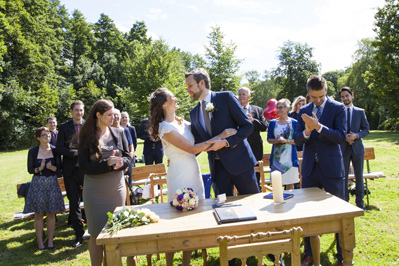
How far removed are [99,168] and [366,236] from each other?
168 inches

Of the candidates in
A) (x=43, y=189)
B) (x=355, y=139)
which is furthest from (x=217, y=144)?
(x=43, y=189)

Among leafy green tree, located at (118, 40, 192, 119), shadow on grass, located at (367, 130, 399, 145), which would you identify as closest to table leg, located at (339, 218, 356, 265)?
shadow on grass, located at (367, 130, 399, 145)

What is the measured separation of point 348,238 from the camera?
269cm

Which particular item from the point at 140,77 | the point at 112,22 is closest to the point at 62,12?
the point at 112,22

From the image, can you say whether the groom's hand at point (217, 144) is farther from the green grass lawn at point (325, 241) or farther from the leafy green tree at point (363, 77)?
the leafy green tree at point (363, 77)

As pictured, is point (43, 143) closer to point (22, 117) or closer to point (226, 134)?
point (226, 134)

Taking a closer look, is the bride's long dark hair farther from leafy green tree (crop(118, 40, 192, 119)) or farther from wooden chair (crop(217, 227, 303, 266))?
leafy green tree (crop(118, 40, 192, 119))

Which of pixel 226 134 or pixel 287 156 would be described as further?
pixel 287 156

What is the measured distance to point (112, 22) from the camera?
48.8 meters

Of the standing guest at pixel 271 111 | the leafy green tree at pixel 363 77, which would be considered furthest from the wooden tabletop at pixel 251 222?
the leafy green tree at pixel 363 77

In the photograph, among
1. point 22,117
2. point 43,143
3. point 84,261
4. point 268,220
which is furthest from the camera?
point 22,117

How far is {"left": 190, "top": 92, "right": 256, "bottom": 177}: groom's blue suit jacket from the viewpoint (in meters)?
3.48

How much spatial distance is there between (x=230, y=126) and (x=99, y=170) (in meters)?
1.64

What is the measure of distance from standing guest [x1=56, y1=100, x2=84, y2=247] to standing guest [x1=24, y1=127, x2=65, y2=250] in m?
0.21
